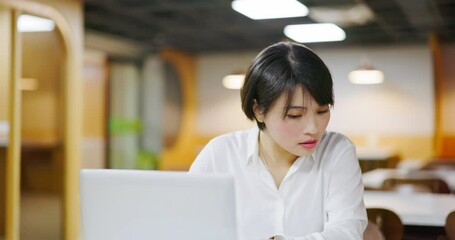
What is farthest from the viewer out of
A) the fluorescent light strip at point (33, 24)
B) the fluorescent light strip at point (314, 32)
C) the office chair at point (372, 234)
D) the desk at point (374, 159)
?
the desk at point (374, 159)

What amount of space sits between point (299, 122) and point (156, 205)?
50 centimetres

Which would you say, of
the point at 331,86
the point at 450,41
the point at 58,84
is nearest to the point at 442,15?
the point at 450,41

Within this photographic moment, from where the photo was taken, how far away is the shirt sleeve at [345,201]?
1743 millimetres

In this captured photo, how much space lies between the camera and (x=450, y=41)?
37.8 ft

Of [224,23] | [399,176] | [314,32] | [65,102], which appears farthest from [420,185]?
[224,23]

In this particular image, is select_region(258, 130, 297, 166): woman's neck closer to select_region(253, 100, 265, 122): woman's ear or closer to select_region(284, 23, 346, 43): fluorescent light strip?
select_region(253, 100, 265, 122): woman's ear

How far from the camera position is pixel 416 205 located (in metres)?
3.77

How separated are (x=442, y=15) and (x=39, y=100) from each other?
18.7ft

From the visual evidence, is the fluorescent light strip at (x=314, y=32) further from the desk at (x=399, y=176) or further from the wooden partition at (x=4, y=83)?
the wooden partition at (x=4, y=83)

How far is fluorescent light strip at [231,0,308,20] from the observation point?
22.3 feet

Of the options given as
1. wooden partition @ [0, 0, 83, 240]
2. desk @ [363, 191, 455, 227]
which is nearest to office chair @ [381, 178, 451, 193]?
desk @ [363, 191, 455, 227]

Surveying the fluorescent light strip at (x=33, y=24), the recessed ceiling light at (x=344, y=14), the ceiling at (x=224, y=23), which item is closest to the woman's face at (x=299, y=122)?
the fluorescent light strip at (x=33, y=24)

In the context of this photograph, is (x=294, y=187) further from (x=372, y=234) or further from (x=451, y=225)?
(x=451, y=225)

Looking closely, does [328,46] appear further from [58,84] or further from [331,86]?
[331,86]
